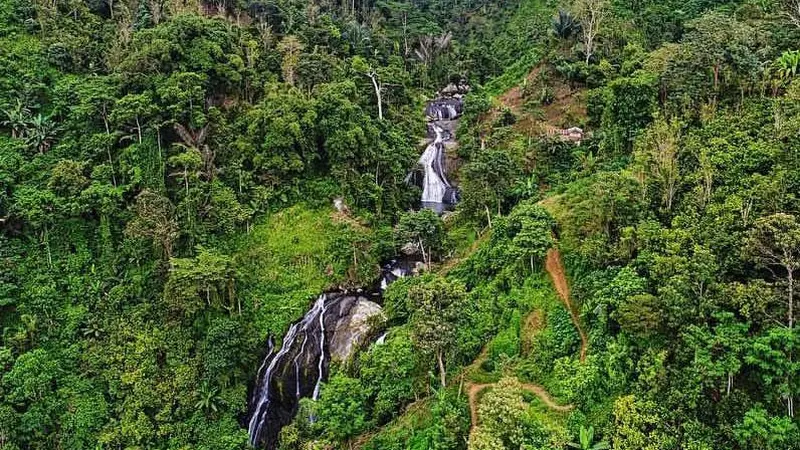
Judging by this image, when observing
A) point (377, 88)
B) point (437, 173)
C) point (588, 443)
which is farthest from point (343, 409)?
point (377, 88)

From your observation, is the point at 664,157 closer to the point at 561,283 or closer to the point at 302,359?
the point at 561,283

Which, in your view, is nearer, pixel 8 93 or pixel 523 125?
pixel 8 93

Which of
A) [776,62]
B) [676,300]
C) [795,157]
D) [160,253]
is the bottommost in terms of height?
[160,253]

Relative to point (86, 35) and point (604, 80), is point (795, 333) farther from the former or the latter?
point (86, 35)

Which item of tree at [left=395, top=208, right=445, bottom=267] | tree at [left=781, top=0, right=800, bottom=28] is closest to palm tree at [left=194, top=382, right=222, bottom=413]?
tree at [left=395, top=208, right=445, bottom=267]

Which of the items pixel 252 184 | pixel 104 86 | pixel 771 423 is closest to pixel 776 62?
pixel 771 423

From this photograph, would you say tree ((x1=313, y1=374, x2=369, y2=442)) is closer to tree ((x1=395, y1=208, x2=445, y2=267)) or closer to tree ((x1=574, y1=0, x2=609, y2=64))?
tree ((x1=395, y1=208, x2=445, y2=267))
